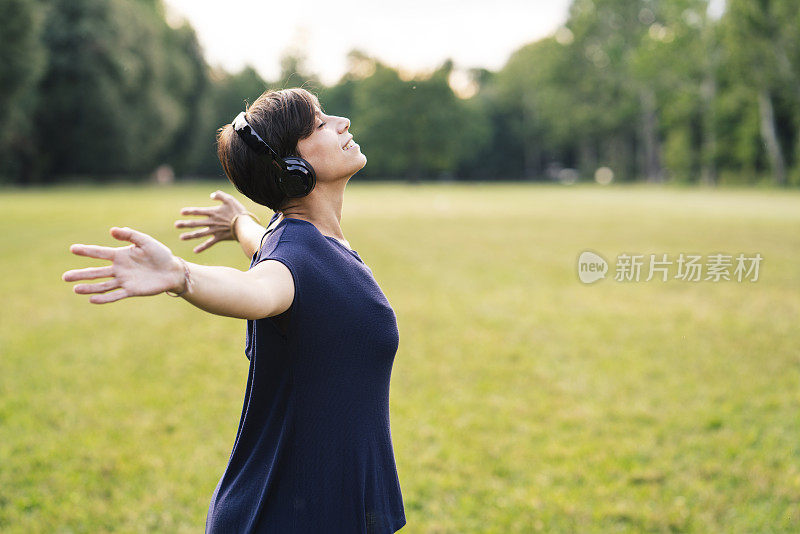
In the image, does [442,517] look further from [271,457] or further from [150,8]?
[150,8]

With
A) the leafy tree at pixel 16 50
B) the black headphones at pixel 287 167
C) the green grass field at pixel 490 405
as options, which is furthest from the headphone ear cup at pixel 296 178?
the leafy tree at pixel 16 50

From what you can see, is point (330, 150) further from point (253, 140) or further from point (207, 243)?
point (207, 243)

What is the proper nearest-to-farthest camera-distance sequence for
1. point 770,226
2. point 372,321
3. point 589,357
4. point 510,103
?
1. point 372,321
2. point 589,357
3. point 770,226
4. point 510,103

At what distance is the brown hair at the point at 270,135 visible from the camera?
5.26ft

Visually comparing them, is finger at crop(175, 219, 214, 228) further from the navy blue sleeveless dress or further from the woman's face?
the woman's face

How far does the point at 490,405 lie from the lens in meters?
5.57

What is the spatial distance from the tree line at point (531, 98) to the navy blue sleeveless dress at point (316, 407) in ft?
84.7

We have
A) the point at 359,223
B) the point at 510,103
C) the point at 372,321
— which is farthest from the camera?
the point at 510,103

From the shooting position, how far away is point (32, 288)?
10.9 meters

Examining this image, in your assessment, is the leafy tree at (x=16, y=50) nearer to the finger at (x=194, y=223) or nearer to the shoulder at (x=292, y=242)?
the finger at (x=194, y=223)

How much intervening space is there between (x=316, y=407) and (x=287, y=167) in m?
0.58

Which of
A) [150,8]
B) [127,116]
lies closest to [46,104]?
[127,116]

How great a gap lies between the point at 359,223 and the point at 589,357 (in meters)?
16.1

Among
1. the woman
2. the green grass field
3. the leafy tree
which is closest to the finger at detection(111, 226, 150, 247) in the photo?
the woman
